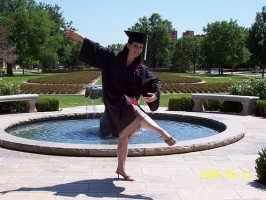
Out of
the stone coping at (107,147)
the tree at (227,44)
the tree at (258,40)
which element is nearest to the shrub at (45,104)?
the stone coping at (107,147)

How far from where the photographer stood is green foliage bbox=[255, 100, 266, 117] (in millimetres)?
13111

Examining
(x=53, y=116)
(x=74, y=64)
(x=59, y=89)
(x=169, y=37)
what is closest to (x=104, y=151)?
(x=53, y=116)

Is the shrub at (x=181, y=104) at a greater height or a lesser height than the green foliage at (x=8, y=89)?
lesser

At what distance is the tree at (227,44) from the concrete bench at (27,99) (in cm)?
5110

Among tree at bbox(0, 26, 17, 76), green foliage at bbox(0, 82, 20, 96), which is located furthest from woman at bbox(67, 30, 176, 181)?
tree at bbox(0, 26, 17, 76)

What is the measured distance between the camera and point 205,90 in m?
26.7

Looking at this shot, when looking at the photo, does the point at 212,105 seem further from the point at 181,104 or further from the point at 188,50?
the point at 188,50

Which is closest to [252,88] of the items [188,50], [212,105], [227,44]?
[212,105]

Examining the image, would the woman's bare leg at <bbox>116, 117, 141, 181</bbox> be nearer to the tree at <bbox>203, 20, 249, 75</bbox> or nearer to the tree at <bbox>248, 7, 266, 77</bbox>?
the tree at <bbox>248, 7, 266, 77</bbox>

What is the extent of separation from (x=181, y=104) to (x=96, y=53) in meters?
9.79

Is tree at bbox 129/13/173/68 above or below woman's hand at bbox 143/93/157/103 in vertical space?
above

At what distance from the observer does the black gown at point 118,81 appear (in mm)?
5156

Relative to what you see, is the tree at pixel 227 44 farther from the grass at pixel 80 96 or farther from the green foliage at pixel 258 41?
the grass at pixel 80 96

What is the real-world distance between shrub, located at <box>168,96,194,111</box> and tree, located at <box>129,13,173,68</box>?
6828cm
